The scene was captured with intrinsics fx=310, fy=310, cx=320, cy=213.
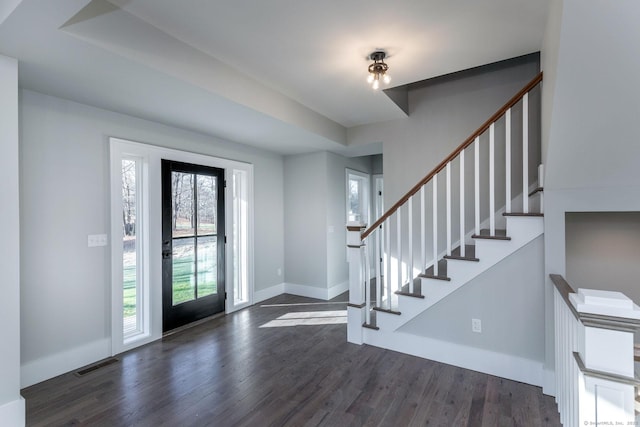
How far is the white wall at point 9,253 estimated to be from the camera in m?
1.99

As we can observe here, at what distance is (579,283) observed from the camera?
295cm

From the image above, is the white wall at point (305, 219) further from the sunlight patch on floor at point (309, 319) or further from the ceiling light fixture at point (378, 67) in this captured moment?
the ceiling light fixture at point (378, 67)

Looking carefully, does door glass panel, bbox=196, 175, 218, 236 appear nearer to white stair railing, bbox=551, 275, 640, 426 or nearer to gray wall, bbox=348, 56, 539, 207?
gray wall, bbox=348, 56, 539, 207

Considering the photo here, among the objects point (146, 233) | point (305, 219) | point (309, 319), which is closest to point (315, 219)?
point (305, 219)

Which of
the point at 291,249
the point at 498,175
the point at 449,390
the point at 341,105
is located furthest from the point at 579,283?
the point at 291,249

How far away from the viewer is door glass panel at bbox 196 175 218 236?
393 cm

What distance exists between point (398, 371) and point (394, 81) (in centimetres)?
272

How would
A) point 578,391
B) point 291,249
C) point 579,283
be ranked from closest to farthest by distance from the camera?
point 578,391
point 579,283
point 291,249

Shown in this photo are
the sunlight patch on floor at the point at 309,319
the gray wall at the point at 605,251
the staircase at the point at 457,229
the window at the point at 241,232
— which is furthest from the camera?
the window at the point at 241,232

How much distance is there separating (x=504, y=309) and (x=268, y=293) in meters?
3.40

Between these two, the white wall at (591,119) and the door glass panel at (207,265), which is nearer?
the white wall at (591,119)

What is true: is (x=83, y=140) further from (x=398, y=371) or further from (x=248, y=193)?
(x=398, y=371)

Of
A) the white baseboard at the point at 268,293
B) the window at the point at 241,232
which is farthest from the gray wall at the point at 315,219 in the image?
the window at the point at 241,232

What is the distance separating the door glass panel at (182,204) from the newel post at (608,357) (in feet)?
12.0
